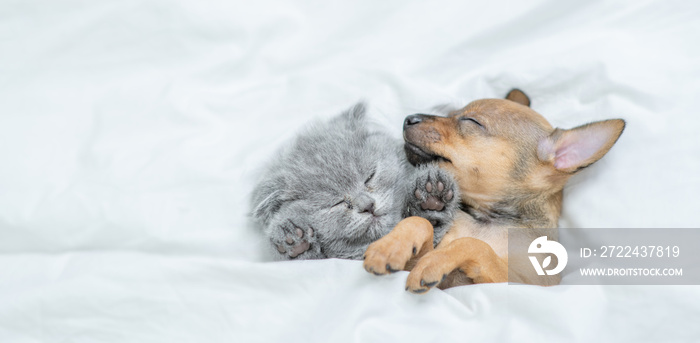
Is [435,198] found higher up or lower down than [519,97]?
lower down

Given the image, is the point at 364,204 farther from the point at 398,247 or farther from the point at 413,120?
the point at 413,120

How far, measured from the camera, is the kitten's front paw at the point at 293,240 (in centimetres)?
172

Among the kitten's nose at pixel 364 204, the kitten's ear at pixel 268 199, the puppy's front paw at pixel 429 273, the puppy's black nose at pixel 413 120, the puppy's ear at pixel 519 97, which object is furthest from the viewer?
the puppy's ear at pixel 519 97

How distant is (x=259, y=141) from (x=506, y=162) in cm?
101

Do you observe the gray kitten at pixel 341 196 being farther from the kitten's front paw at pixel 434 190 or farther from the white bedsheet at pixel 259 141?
the white bedsheet at pixel 259 141

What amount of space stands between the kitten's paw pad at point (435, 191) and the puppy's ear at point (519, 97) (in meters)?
0.58

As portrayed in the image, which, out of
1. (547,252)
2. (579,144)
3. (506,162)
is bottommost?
(547,252)

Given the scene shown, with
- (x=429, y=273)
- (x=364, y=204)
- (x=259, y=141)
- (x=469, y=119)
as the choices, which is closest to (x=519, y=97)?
(x=469, y=119)

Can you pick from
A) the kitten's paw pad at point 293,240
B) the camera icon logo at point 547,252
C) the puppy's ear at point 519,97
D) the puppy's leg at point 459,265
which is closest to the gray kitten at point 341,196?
the kitten's paw pad at point 293,240

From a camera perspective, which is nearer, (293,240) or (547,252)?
(293,240)

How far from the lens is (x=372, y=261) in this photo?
152cm

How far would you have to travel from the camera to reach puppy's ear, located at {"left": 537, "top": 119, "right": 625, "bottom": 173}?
69.3 inches

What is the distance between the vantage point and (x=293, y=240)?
5.62 ft

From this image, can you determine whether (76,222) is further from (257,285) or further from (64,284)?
(257,285)
